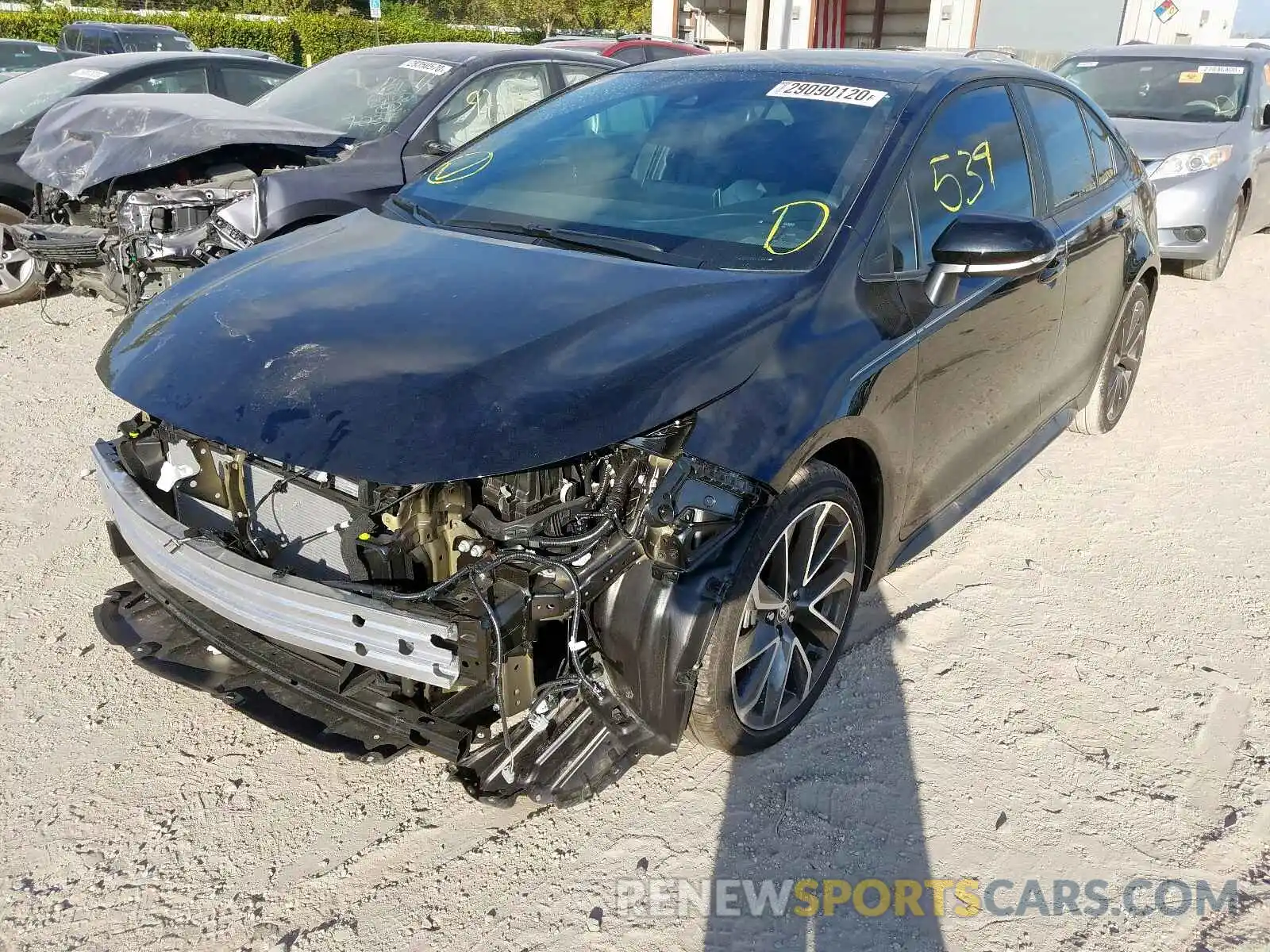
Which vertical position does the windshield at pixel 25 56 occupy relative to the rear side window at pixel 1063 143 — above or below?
below

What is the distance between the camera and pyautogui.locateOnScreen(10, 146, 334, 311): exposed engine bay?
527 centimetres

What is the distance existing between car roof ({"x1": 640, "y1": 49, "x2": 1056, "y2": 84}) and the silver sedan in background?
4881 millimetres

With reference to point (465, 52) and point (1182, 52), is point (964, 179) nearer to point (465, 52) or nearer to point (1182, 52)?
point (465, 52)

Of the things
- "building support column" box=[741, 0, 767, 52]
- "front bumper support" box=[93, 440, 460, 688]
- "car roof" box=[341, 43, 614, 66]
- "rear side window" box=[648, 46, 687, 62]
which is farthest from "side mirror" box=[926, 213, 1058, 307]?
"building support column" box=[741, 0, 767, 52]

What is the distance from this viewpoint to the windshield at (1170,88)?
8.48 meters

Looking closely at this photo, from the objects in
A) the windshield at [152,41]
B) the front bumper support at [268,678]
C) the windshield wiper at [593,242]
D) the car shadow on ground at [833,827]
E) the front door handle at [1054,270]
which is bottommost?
the car shadow on ground at [833,827]

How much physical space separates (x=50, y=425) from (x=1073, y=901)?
15.5 ft

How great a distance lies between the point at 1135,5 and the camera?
896 inches

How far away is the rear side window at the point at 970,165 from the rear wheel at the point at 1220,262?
5.88 metres

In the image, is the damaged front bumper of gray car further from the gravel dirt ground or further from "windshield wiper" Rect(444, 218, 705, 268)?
"windshield wiper" Rect(444, 218, 705, 268)

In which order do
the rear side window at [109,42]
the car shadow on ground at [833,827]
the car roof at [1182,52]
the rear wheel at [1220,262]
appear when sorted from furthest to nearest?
the rear side window at [109,42]
the car roof at [1182,52]
the rear wheel at [1220,262]
the car shadow on ground at [833,827]

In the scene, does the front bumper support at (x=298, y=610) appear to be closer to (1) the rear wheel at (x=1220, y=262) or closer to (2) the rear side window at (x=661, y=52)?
(1) the rear wheel at (x=1220, y=262)

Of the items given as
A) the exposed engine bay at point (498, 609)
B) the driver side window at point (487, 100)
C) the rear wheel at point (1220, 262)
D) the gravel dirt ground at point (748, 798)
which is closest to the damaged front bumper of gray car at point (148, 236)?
the driver side window at point (487, 100)

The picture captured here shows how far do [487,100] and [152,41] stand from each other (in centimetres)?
1342
